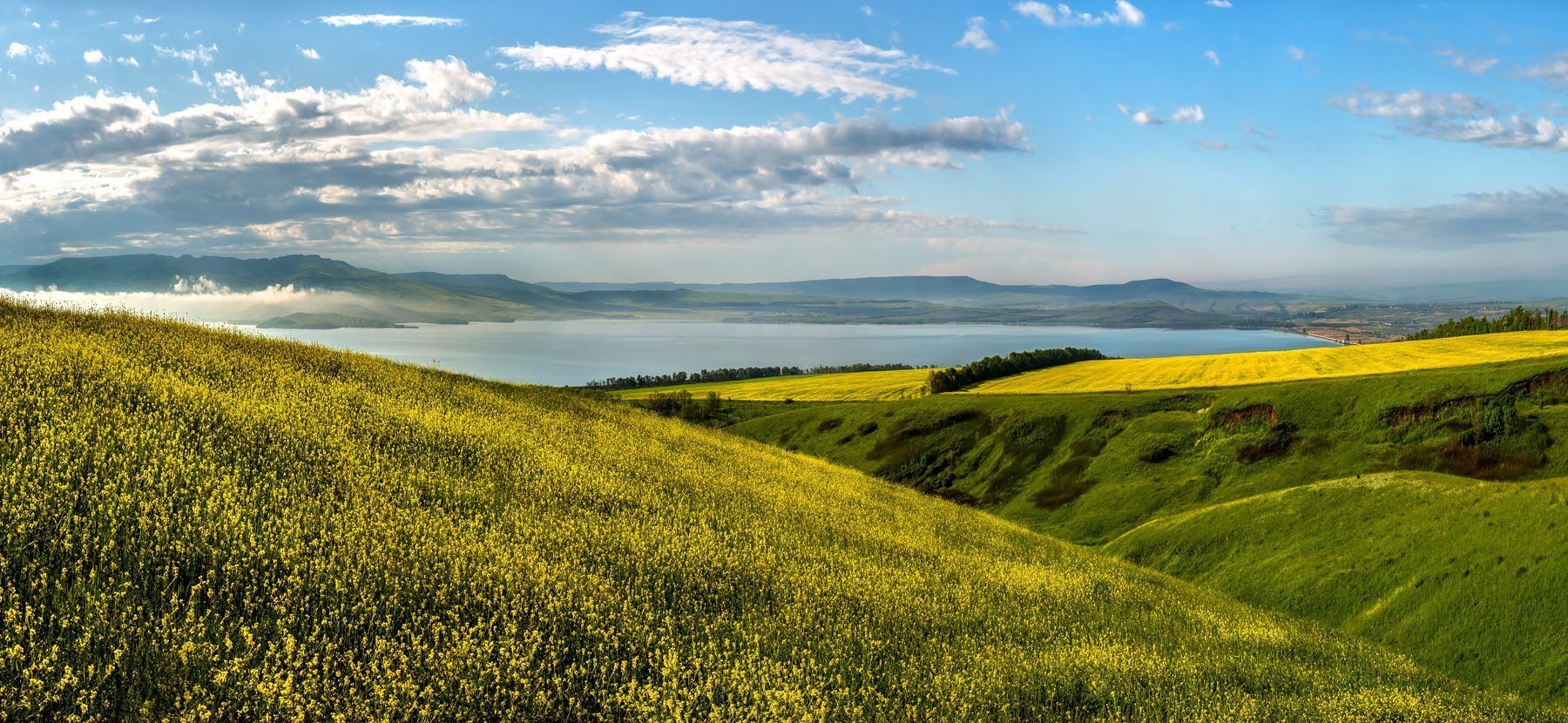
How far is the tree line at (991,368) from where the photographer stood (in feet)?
426

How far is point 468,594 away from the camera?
37.4 feet

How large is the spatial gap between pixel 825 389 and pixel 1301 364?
8766 centimetres

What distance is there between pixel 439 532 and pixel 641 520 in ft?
16.5

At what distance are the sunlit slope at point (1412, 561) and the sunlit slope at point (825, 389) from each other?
8652cm

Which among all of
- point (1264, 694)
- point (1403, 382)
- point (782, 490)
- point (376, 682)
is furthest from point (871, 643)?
point (1403, 382)

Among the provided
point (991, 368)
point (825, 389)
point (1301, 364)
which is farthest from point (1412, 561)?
point (825, 389)

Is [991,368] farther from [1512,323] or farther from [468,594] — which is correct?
[468,594]

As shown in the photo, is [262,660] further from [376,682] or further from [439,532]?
[439,532]

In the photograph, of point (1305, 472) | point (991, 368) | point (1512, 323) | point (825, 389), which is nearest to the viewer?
point (1305, 472)

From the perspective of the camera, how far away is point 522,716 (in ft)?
30.9

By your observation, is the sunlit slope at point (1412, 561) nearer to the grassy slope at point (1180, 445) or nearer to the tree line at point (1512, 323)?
the grassy slope at point (1180, 445)

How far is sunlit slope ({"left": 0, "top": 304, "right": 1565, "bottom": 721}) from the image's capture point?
9.26 meters

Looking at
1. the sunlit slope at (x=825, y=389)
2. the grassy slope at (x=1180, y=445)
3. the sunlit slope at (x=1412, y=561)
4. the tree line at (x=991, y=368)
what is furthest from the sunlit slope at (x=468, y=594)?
the sunlit slope at (x=825, y=389)

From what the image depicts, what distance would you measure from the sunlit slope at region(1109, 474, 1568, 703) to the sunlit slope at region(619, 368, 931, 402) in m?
86.5
